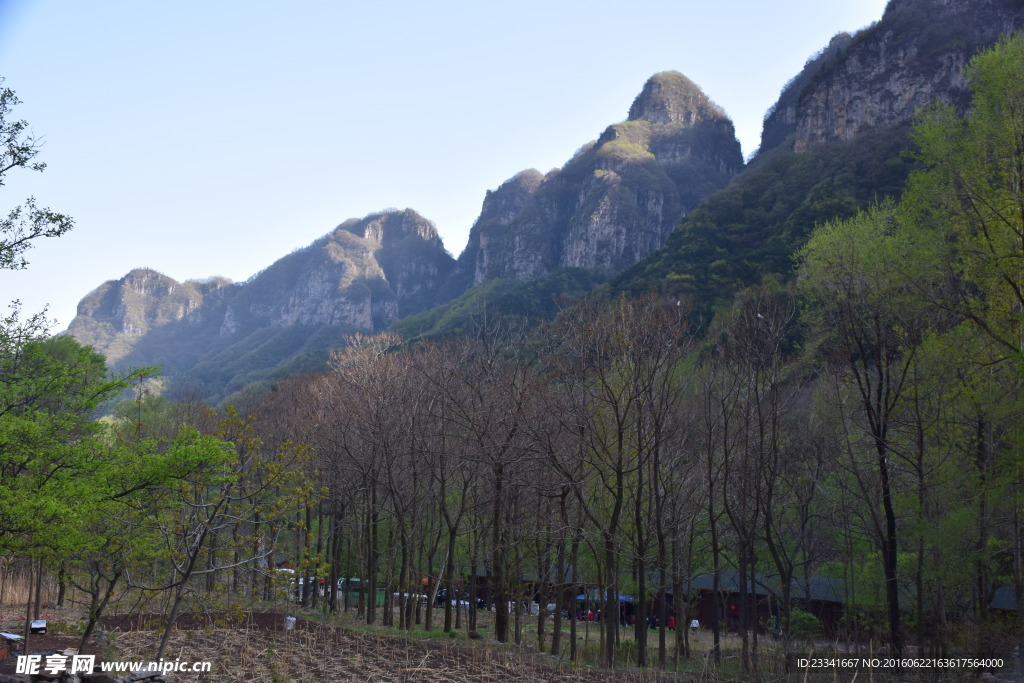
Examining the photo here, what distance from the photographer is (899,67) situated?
85.3m

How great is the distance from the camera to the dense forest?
37.6 ft

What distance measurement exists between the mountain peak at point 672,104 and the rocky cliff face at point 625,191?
0.24 meters

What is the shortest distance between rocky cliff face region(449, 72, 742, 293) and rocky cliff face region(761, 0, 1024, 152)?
44.9 m

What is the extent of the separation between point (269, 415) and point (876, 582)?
31.6 meters

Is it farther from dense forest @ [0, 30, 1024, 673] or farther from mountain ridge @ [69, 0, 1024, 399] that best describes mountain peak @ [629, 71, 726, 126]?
dense forest @ [0, 30, 1024, 673]

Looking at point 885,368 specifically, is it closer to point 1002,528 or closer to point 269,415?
point 1002,528

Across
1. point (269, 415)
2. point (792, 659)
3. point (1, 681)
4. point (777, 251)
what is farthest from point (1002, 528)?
point (777, 251)

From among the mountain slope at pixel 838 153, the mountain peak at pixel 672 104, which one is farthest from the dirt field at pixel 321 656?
the mountain peak at pixel 672 104

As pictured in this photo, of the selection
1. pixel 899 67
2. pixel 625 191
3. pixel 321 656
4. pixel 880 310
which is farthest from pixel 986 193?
pixel 625 191

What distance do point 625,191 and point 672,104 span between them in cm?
3835

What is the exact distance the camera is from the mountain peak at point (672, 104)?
165m

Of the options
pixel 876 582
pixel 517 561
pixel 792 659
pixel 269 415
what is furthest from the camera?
pixel 269 415

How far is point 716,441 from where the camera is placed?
23000mm

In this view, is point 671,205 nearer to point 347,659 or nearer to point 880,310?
point 880,310
